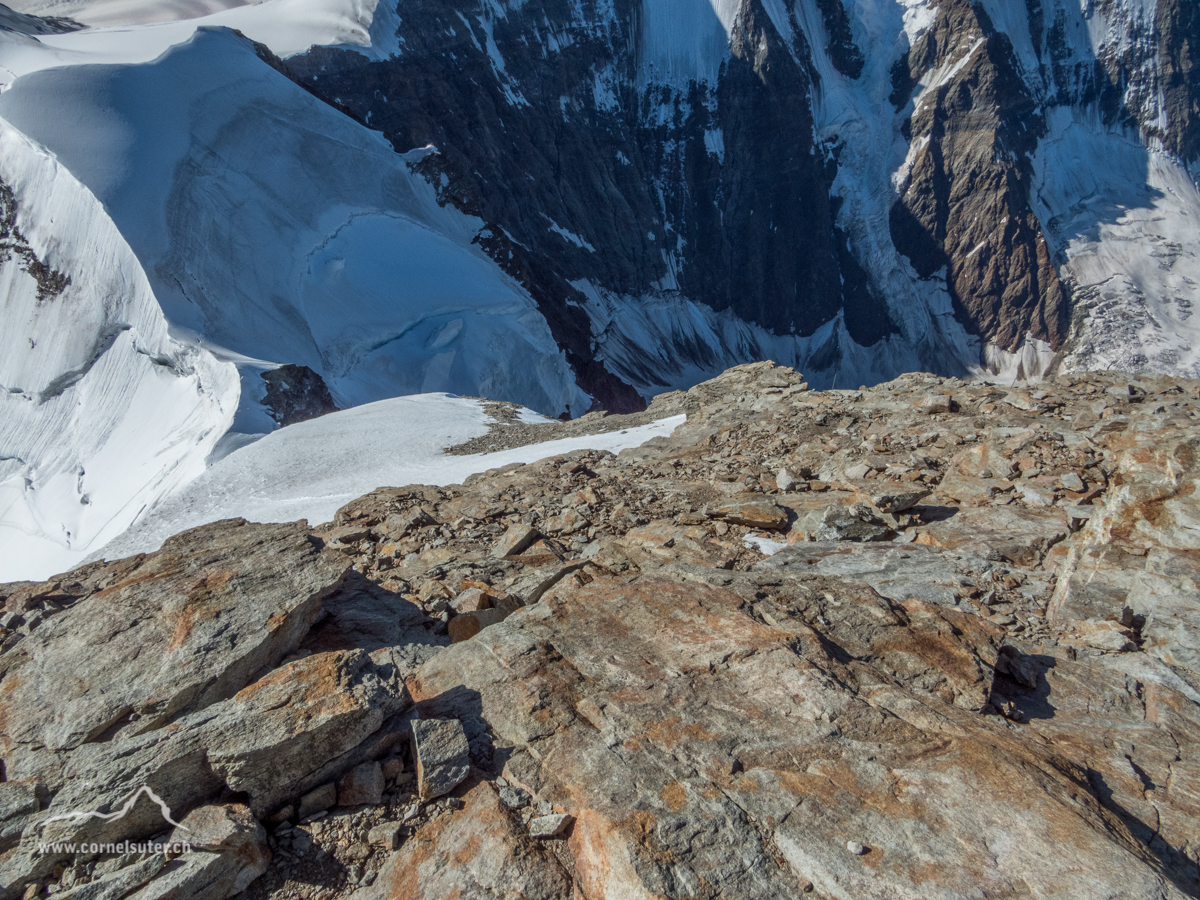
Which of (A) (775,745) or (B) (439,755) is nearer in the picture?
(B) (439,755)

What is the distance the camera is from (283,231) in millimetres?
29500

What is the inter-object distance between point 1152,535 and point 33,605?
984 centimetres

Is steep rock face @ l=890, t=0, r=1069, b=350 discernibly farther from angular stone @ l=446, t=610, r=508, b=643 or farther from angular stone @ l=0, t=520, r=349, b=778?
angular stone @ l=0, t=520, r=349, b=778

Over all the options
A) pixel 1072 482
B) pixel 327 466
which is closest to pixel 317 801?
pixel 1072 482

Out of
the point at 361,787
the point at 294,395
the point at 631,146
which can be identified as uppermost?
the point at 631,146

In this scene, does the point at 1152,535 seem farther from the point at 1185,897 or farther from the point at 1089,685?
the point at 1185,897

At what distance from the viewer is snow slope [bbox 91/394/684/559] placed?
11.8 m

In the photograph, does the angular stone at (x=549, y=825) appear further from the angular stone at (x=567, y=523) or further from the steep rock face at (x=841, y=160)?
the steep rock face at (x=841, y=160)

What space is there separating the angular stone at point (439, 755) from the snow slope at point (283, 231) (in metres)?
18.0

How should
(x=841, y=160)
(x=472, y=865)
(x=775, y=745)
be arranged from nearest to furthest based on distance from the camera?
(x=472, y=865), (x=775, y=745), (x=841, y=160)

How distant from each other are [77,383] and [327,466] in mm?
13811

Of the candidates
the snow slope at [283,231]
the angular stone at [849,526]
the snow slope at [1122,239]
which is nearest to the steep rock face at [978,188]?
the snow slope at [1122,239]

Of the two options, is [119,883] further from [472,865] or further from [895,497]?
[895,497]

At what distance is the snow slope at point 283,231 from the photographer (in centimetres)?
2414
